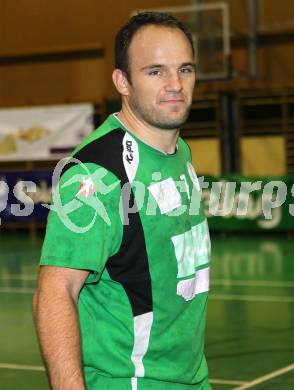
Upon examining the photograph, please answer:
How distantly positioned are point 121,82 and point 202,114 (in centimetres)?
1715

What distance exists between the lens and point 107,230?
8.98 ft

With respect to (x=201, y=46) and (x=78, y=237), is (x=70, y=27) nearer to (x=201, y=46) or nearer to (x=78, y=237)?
(x=201, y=46)

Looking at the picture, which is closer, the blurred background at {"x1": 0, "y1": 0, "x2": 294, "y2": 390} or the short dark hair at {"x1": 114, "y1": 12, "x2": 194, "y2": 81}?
the short dark hair at {"x1": 114, "y1": 12, "x2": 194, "y2": 81}

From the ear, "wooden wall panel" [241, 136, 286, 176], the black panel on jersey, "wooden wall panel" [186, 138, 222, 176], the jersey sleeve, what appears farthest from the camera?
"wooden wall panel" [186, 138, 222, 176]

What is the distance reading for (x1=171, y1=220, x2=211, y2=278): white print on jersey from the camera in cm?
296

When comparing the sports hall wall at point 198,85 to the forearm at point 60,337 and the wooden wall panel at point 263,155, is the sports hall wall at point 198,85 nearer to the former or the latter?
the wooden wall panel at point 263,155

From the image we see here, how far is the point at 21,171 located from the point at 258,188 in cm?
540

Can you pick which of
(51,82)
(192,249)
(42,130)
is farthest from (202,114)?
(192,249)

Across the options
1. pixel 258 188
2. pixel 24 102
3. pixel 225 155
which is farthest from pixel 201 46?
pixel 24 102

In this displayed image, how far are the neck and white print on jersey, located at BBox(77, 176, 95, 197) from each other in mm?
304

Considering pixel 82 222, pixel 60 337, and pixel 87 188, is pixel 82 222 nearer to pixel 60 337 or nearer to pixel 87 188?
pixel 87 188

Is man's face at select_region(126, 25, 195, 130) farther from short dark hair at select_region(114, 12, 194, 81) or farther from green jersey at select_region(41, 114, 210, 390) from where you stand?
green jersey at select_region(41, 114, 210, 390)

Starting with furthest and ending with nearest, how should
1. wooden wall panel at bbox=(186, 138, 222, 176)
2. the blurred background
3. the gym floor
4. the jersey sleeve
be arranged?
wooden wall panel at bbox=(186, 138, 222, 176) → the blurred background → the gym floor → the jersey sleeve

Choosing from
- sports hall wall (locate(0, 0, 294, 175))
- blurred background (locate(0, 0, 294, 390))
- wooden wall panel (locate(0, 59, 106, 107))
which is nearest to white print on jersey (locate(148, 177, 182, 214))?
blurred background (locate(0, 0, 294, 390))
